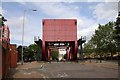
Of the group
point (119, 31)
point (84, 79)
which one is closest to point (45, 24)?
point (119, 31)

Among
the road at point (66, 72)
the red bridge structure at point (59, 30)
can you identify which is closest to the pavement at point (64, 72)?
the road at point (66, 72)

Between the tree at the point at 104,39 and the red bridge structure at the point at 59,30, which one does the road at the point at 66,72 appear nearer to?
the red bridge structure at the point at 59,30

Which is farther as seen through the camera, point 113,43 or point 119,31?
point 113,43

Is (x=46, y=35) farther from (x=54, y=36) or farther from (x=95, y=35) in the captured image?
(x=95, y=35)

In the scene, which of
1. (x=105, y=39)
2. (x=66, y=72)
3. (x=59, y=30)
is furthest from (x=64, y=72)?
(x=105, y=39)

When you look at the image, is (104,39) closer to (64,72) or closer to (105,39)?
(105,39)

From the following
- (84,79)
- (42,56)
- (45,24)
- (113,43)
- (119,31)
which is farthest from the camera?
(113,43)

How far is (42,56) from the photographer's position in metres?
86.4

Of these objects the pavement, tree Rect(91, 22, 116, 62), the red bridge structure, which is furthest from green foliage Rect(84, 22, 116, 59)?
the pavement

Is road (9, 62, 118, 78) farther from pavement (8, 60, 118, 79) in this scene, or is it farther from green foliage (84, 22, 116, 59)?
green foliage (84, 22, 116, 59)

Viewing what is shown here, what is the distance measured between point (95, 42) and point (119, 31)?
45.0m

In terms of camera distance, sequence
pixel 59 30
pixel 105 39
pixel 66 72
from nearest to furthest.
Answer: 1. pixel 66 72
2. pixel 59 30
3. pixel 105 39

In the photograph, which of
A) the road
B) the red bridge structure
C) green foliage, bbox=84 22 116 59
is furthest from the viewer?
green foliage, bbox=84 22 116 59

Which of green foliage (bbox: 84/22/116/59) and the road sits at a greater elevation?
green foliage (bbox: 84/22/116/59)
